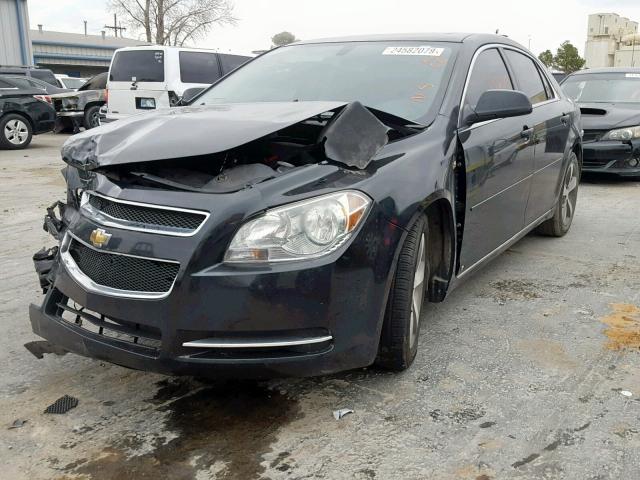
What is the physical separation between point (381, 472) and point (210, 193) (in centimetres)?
122

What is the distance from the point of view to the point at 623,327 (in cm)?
378

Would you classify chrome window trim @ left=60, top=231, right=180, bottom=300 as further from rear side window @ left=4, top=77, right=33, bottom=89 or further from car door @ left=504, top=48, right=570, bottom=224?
rear side window @ left=4, top=77, right=33, bottom=89

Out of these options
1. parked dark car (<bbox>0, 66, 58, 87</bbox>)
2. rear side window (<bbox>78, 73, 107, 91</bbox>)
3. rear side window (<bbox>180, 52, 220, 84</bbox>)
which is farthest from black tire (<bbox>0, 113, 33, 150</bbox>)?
rear side window (<bbox>180, 52, 220, 84</bbox>)

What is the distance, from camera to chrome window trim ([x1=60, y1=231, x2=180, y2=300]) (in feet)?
8.09

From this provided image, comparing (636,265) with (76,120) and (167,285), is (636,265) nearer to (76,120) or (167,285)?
(167,285)

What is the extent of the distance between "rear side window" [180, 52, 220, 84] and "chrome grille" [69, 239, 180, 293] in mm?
9855

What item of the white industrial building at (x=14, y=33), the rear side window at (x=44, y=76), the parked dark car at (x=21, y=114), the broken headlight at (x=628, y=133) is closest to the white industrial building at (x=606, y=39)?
the white industrial building at (x=14, y=33)

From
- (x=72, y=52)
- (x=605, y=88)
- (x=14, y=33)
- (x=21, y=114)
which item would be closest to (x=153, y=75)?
(x=21, y=114)

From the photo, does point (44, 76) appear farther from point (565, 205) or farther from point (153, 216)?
→ point (153, 216)

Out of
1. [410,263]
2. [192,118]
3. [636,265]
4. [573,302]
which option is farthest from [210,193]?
[636,265]

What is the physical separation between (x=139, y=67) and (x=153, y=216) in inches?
412

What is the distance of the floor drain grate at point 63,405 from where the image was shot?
9.25 ft

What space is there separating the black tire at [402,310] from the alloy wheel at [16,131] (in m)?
12.4

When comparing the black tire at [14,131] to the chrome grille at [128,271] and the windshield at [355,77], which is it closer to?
the windshield at [355,77]
